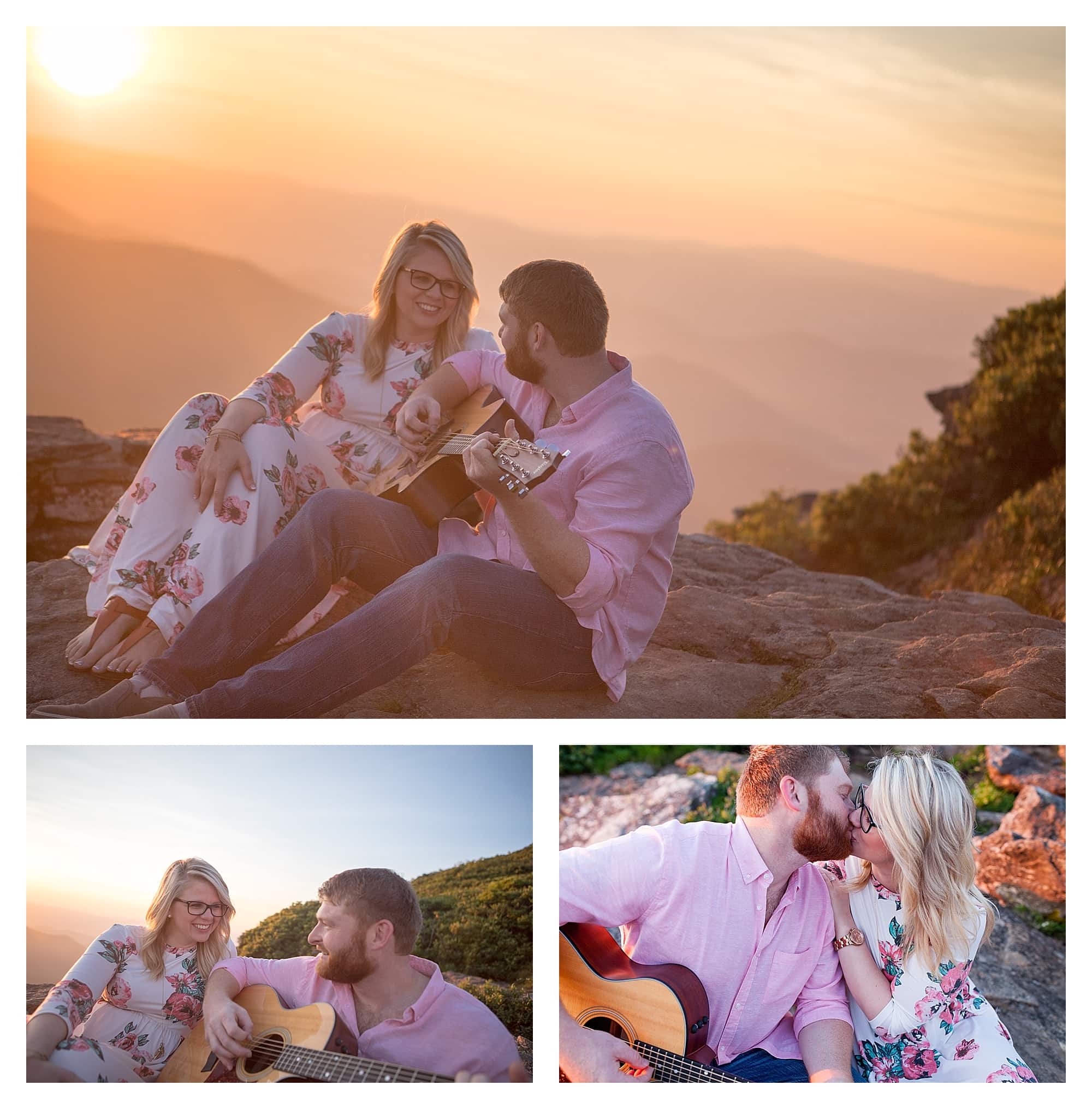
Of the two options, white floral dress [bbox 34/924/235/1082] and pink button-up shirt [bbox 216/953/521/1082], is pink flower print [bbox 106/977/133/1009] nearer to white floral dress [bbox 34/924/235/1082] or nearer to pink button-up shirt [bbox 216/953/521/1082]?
white floral dress [bbox 34/924/235/1082]

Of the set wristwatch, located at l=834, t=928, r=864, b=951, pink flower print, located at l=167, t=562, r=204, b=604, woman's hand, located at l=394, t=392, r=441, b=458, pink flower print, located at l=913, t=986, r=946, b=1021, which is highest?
woman's hand, located at l=394, t=392, r=441, b=458

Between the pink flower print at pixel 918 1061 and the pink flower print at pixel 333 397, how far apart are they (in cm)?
228

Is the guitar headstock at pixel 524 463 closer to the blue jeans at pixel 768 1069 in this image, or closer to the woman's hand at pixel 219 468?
the woman's hand at pixel 219 468

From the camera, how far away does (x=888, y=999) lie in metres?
2.50

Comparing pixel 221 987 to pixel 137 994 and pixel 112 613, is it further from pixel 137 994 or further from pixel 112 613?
pixel 112 613

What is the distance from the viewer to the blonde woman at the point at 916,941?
8.24ft

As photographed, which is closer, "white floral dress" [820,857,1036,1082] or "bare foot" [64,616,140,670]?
"white floral dress" [820,857,1036,1082]

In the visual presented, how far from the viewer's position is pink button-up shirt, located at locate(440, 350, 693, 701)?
269 centimetres

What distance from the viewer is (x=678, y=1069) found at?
252 cm

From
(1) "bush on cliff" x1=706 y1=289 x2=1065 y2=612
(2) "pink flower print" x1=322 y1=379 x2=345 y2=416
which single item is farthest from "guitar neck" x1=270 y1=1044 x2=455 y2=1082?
(1) "bush on cliff" x1=706 y1=289 x2=1065 y2=612

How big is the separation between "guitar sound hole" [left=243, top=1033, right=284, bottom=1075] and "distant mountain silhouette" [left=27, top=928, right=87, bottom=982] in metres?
0.52

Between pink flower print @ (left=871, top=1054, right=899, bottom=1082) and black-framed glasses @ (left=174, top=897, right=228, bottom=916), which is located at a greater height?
black-framed glasses @ (left=174, top=897, right=228, bottom=916)
